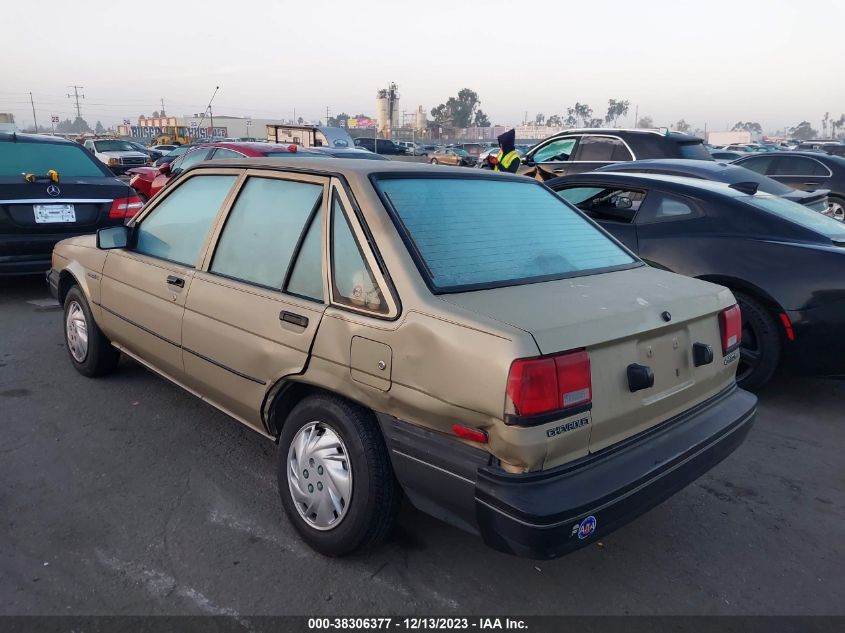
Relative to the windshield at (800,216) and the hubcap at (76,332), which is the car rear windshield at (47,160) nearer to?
the hubcap at (76,332)

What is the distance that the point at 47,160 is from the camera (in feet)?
22.6

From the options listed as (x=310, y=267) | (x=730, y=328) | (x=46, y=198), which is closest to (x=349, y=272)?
(x=310, y=267)

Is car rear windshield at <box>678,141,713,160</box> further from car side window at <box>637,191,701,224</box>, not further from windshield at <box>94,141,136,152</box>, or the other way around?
windshield at <box>94,141,136,152</box>

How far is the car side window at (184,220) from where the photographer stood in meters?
3.59

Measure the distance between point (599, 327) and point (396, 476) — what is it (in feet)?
3.09

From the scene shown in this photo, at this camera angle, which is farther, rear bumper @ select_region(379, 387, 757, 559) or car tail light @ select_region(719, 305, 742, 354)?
car tail light @ select_region(719, 305, 742, 354)

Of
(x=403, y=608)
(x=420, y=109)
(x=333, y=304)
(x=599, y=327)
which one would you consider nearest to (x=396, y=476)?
(x=403, y=608)

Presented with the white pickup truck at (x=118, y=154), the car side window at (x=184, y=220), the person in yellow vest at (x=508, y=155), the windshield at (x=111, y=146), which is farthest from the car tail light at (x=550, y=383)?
the windshield at (x=111, y=146)

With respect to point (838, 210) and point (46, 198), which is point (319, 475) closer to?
point (46, 198)

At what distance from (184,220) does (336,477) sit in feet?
6.38

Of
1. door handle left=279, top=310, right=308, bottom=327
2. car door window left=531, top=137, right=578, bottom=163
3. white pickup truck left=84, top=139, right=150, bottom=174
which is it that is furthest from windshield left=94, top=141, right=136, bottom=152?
door handle left=279, top=310, right=308, bottom=327

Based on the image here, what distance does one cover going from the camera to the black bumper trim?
215 cm

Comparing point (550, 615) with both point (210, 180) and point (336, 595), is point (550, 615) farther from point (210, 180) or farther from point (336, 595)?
point (210, 180)

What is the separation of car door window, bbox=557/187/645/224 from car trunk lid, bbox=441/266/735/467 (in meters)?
2.62
